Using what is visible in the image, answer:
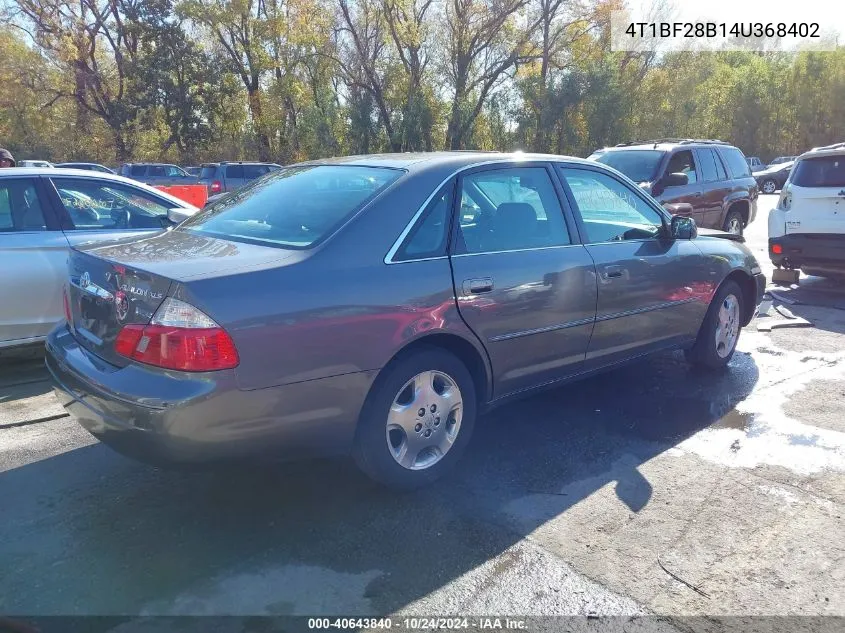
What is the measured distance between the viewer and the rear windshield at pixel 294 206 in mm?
3445

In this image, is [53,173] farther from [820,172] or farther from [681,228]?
[820,172]

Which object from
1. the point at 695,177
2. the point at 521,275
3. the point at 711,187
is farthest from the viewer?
the point at 711,187

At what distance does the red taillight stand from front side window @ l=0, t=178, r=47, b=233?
10.4 feet

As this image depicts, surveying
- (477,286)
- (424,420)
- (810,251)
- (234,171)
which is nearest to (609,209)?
(477,286)

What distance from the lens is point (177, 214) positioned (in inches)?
229

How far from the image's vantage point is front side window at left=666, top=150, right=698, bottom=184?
1049 centimetres

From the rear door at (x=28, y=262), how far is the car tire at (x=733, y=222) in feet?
32.0

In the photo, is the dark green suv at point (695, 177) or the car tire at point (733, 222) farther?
the car tire at point (733, 222)

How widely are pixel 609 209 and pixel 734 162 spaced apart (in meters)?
8.39

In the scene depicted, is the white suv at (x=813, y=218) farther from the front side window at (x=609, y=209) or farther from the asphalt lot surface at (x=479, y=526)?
the front side window at (x=609, y=209)

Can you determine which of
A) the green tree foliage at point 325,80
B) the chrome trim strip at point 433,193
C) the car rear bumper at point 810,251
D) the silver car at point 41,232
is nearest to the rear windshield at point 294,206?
the chrome trim strip at point 433,193

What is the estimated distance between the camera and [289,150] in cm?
3806

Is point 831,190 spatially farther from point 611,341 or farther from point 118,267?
point 118,267

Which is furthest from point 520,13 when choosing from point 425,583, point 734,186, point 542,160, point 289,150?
point 425,583
